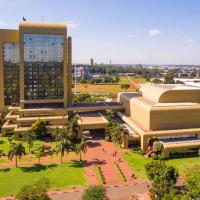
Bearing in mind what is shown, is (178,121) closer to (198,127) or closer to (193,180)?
(198,127)

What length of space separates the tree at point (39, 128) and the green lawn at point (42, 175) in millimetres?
23342

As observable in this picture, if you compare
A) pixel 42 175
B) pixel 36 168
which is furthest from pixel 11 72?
pixel 42 175

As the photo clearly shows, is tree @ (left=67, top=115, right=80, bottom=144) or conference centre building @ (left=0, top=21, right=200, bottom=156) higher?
conference centre building @ (left=0, top=21, right=200, bottom=156)

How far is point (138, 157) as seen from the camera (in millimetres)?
80250

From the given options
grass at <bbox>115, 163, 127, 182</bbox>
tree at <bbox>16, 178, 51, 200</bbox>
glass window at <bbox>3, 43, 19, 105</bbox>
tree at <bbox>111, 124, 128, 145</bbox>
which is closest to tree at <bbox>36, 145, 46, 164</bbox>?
grass at <bbox>115, 163, 127, 182</bbox>

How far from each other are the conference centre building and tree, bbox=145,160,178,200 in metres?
27.9

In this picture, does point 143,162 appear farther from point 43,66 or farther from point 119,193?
point 43,66

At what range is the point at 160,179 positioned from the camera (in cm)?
5469

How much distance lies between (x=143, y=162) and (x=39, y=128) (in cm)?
3703

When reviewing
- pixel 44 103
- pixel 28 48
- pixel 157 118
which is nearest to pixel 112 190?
pixel 157 118

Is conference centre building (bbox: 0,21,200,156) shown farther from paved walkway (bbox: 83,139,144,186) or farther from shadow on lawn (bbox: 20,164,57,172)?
shadow on lawn (bbox: 20,164,57,172)

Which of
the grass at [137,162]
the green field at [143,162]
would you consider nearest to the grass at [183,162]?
the green field at [143,162]

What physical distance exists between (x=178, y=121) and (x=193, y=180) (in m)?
42.7

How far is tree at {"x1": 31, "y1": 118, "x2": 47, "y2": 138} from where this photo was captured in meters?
93.6
